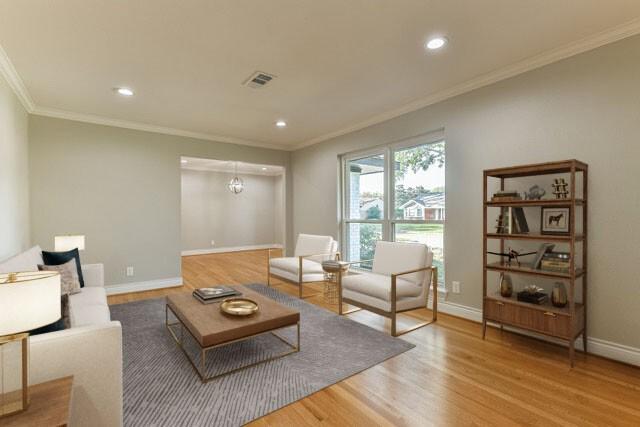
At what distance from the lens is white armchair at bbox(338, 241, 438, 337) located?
2982 mm

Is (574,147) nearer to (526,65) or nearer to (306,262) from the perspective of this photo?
(526,65)

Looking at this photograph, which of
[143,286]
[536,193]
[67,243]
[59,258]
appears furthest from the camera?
[143,286]

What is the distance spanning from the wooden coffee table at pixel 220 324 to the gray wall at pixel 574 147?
7.06 ft

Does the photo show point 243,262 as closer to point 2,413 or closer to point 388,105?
point 388,105

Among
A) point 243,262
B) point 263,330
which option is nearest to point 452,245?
point 263,330

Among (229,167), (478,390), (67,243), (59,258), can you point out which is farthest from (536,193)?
(229,167)

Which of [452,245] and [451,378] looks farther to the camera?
[452,245]

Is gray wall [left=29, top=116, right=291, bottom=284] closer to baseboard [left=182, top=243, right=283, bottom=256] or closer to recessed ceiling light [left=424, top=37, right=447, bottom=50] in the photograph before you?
baseboard [left=182, top=243, right=283, bottom=256]

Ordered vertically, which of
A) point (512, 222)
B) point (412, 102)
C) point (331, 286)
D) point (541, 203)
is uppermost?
point (412, 102)

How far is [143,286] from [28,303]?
4.03 metres

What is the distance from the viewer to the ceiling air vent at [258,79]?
3069 millimetres

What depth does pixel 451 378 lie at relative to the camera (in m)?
2.19

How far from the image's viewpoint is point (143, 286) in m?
4.70

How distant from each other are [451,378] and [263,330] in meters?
1.45
